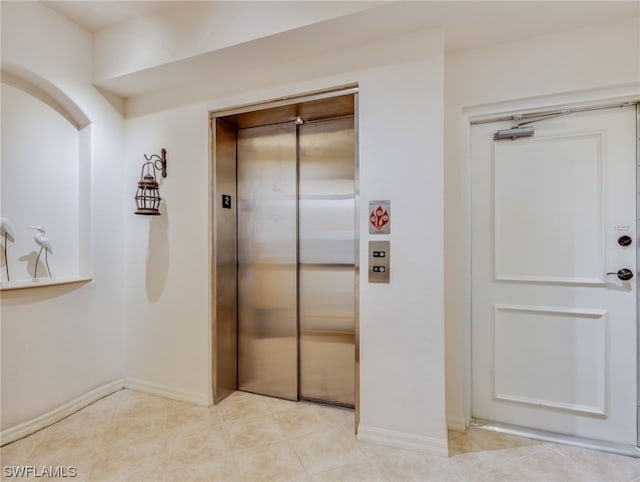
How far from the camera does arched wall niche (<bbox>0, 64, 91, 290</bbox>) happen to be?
6.81 feet

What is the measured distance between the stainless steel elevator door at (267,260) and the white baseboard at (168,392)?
338 millimetres

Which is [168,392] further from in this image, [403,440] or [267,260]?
[403,440]

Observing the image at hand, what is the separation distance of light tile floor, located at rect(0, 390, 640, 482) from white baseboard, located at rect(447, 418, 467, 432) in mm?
41

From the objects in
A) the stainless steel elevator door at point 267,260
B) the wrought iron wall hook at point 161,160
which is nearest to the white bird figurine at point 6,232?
the wrought iron wall hook at point 161,160

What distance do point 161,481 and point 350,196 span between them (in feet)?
6.61

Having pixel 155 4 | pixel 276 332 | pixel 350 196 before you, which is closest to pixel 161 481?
pixel 276 332

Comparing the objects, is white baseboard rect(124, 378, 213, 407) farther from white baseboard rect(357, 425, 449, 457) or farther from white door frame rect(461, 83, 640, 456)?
white door frame rect(461, 83, 640, 456)

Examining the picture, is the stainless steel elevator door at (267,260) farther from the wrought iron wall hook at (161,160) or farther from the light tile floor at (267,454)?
the wrought iron wall hook at (161,160)

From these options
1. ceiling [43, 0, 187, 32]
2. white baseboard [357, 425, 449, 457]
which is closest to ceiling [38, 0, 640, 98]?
ceiling [43, 0, 187, 32]

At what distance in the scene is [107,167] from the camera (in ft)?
8.39

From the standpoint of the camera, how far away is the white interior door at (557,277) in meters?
1.86

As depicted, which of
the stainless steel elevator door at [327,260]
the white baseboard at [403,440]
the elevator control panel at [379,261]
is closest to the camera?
the white baseboard at [403,440]

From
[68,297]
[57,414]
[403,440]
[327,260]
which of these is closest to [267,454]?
[403,440]

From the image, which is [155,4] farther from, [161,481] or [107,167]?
[161,481]
